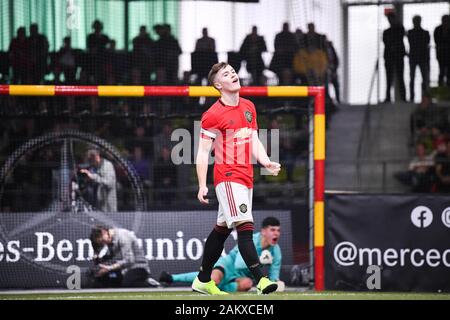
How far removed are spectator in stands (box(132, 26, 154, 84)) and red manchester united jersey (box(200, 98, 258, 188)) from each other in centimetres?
559

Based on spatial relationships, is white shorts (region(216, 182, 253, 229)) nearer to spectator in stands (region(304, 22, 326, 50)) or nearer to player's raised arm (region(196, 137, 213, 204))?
player's raised arm (region(196, 137, 213, 204))

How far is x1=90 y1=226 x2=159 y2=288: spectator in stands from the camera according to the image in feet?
38.3

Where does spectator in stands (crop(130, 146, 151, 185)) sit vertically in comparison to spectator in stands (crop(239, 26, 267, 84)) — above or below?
below

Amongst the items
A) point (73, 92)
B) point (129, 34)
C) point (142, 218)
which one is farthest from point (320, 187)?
point (129, 34)

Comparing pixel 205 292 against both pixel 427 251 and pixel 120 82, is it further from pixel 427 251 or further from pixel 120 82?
pixel 120 82

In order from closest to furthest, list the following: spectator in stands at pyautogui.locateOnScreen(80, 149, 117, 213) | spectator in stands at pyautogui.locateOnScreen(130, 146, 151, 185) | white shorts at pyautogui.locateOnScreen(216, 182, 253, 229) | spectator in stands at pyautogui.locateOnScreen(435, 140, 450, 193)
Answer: white shorts at pyautogui.locateOnScreen(216, 182, 253, 229) < spectator in stands at pyautogui.locateOnScreen(80, 149, 117, 213) < spectator in stands at pyautogui.locateOnScreen(130, 146, 151, 185) < spectator in stands at pyautogui.locateOnScreen(435, 140, 450, 193)

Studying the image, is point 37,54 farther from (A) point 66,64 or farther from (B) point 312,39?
(B) point 312,39

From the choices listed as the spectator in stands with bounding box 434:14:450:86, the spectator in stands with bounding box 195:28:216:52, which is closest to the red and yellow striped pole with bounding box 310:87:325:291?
the spectator in stands with bounding box 195:28:216:52

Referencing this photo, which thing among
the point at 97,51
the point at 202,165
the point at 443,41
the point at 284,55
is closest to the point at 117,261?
the point at 202,165

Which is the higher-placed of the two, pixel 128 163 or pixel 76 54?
pixel 76 54

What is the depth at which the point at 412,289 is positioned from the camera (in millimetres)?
11344

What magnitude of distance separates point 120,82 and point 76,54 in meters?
0.73

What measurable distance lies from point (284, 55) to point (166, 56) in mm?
1813

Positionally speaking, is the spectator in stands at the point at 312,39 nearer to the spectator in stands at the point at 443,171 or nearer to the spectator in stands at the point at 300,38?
the spectator in stands at the point at 300,38
